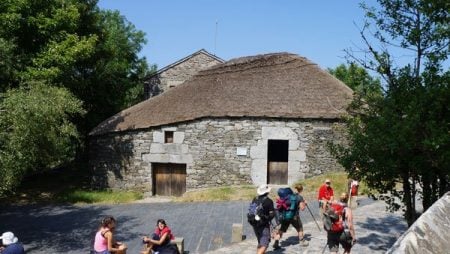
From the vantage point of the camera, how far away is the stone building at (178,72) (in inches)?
1044

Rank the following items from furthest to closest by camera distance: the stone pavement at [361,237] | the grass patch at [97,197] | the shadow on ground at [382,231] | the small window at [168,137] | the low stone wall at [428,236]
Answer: the small window at [168,137], the grass patch at [97,197], the shadow on ground at [382,231], the stone pavement at [361,237], the low stone wall at [428,236]

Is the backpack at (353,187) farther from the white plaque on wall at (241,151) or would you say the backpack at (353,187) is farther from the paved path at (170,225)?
the white plaque on wall at (241,151)

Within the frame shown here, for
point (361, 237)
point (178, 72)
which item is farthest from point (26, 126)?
point (178, 72)


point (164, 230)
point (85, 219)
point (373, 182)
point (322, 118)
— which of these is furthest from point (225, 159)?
point (373, 182)

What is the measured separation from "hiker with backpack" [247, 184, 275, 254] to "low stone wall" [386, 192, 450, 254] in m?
5.34

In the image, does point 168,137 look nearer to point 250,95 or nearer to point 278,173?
point 250,95

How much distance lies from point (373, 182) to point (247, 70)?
13.6 meters

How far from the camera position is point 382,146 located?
6.08 metres

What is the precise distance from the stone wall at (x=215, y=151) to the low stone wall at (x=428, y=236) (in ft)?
46.2

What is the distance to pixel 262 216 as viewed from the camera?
26.2 feet

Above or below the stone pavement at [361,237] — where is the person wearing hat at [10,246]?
above

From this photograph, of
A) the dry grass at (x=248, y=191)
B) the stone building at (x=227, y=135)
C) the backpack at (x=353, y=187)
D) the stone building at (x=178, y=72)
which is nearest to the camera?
the backpack at (x=353, y=187)

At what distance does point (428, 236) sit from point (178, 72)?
2513 centimetres

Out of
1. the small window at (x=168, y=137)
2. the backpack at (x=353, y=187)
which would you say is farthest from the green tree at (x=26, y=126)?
the backpack at (x=353, y=187)
